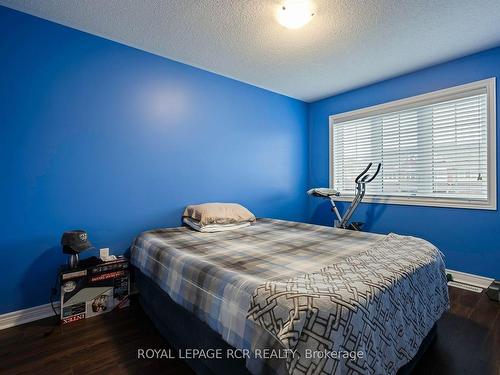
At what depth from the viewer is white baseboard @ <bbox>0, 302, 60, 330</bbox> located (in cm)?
183

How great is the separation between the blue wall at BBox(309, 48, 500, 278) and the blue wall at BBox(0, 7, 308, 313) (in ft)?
5.73

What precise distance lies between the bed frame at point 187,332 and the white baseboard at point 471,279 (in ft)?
4.34

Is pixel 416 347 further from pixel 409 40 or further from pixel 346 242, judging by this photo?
pixel 409 40

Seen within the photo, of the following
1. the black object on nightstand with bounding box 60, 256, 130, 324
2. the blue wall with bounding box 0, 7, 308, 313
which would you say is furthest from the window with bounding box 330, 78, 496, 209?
the black object on nightstand with bounding box 60, 256, 130, 324

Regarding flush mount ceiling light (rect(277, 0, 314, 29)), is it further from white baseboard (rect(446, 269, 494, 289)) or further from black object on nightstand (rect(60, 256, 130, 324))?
white baseboard (rect(446, 269, 494, 289))

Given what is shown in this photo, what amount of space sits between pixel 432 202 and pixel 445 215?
7.2 inches

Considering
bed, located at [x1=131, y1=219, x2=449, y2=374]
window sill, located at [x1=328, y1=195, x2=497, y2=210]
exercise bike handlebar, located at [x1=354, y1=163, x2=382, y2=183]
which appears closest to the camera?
bed, located at [x1=131, y1=219, x2=449, y2=374]

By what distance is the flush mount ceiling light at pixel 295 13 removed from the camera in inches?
70.2

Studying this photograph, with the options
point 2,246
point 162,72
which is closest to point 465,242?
point 162,72

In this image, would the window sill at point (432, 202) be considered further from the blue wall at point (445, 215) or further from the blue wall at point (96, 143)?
A: the blue wall at point (96, 143)

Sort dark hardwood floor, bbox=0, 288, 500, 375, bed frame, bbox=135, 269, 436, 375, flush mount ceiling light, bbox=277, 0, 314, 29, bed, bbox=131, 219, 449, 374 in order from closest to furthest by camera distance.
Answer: bed, bbox=131, 219, 449, 374 < bed frame, bbox=135, 269, 436, 375 < dark hardwood floor, bbox=0, 288, 500, 375 < flush mount ceiling light, bbox=277, 0, 314, 29

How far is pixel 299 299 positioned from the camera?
921mm

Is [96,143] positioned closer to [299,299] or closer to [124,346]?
[124,346]

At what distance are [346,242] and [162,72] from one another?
96.2 inches
